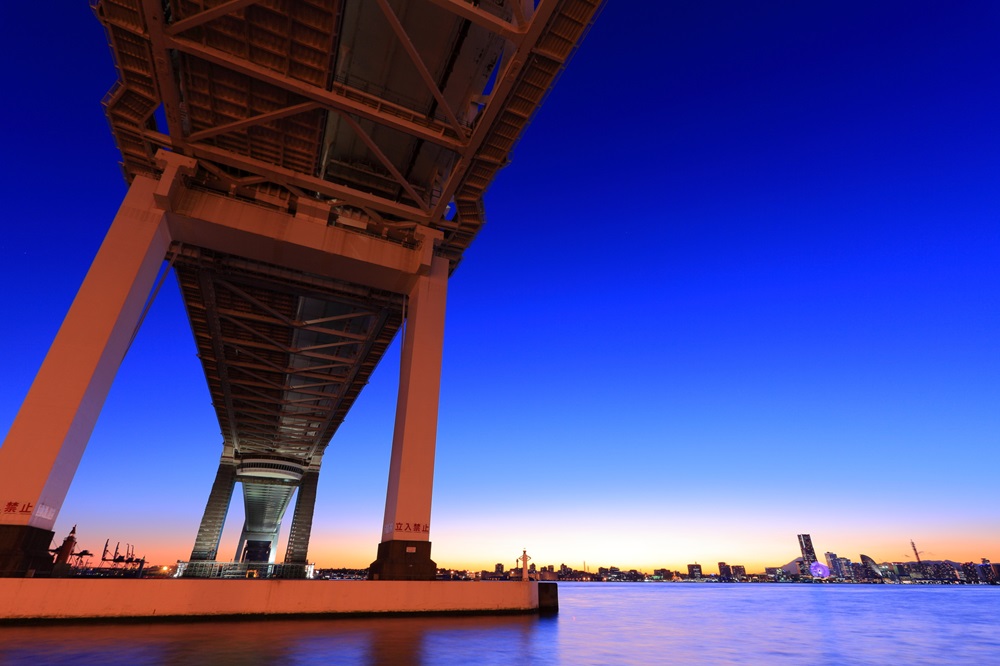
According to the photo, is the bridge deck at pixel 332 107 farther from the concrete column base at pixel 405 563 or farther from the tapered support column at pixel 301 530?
the tapered support column at pixel 301 530

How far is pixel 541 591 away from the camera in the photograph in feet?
58.1

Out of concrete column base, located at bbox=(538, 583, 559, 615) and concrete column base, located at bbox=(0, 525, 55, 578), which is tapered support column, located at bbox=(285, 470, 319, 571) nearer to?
concrete column base, located at bbox=(538, 583, 559, 615)

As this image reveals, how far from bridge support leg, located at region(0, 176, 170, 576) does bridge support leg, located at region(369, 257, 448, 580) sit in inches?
370

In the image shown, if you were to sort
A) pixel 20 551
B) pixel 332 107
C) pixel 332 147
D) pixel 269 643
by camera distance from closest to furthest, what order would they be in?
pixel 269 643, pixel 20 551, pixel 332 107, pixel 332 147

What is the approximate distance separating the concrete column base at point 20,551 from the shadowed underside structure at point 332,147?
0.30 feet

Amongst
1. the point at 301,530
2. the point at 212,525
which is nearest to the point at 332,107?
the point at 301,530

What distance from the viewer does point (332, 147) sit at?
70.0ft

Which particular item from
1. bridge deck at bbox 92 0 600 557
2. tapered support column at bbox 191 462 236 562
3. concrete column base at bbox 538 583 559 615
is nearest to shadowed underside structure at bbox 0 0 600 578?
bridge deck at bbox 92 0 600 557

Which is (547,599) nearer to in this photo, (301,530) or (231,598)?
(231,598)

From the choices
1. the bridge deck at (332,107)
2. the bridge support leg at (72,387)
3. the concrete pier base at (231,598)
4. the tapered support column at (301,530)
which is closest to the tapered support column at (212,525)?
the tapered support column at (301,530)

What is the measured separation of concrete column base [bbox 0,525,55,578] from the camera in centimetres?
1197

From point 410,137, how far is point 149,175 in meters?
10.0

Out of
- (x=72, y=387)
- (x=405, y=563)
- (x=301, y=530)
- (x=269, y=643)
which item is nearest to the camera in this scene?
(x=269, y=643)

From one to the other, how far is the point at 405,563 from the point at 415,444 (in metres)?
3.99
